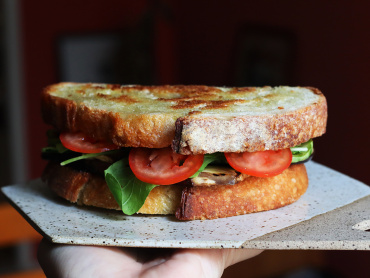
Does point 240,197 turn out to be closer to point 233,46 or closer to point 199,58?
point 233,46

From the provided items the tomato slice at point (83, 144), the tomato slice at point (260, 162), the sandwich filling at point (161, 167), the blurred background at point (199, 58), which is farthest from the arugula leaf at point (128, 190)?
the blurred background at point (199, 58)

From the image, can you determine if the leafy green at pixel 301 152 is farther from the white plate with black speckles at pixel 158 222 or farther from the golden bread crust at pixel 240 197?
the white plate with black speckles at pixel 158 222

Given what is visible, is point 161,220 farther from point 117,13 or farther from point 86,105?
point 117,13

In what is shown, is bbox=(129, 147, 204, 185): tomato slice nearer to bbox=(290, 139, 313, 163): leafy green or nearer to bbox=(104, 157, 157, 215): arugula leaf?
bbox=(104, 157, 157, 215): arugula leaf

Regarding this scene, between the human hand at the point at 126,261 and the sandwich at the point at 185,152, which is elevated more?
the sandwich at the point at 185,152

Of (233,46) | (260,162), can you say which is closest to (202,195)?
(260,162)

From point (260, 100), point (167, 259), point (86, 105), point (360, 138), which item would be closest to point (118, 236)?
point (167, 259)

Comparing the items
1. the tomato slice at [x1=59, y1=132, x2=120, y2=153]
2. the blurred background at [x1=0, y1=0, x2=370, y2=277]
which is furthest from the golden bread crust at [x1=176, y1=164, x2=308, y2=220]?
the blurred background at [x1=0, y1=0, x2=370, y2=277]
